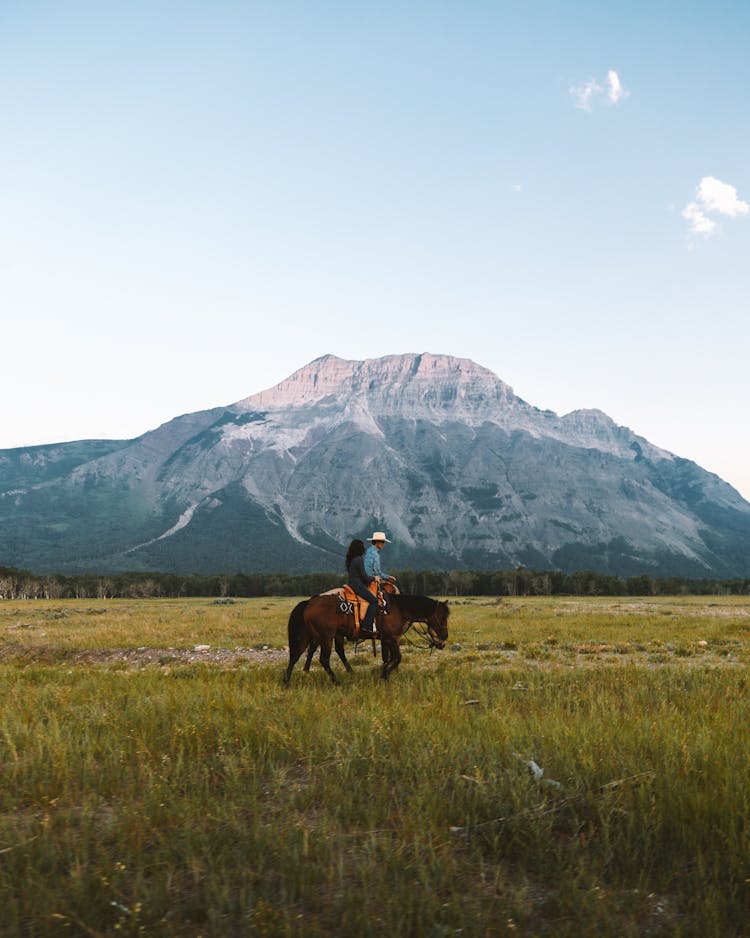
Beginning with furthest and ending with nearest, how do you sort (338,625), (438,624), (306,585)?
1. (306,585)
2. (438,624)
3. (338,625)

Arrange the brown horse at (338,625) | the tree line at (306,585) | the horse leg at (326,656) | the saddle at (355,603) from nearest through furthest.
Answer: the horse leg at (326,656)
the brown horse at (338,625)
the saddle at (355,603)
the tree line at (306,585)

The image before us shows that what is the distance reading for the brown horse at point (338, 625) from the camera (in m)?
13.1

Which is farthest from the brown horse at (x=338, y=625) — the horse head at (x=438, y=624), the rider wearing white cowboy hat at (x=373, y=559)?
the rider wearing white cowboy hat at (x=373, y=559)

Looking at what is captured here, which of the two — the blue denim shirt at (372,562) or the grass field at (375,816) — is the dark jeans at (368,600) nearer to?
the blue denim shirt at (372,562)

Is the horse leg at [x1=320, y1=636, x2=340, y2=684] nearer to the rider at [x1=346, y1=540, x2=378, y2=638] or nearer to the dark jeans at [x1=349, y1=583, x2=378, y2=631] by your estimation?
the rider at [x1=346, y1=540, x2=378, y2=638]

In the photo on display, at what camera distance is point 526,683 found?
1187 cm

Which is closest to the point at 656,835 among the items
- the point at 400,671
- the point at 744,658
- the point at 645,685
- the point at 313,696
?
the point at 313,696

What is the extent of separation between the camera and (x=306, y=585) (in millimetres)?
144125

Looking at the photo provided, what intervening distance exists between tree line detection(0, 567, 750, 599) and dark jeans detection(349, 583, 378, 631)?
11957cm

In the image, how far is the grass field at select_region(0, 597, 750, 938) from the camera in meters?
3.72

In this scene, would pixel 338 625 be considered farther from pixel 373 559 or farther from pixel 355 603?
pixel 373 559

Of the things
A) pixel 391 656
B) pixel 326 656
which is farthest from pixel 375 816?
pixel 391 656

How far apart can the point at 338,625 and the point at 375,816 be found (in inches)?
329

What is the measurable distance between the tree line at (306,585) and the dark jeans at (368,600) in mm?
119567
